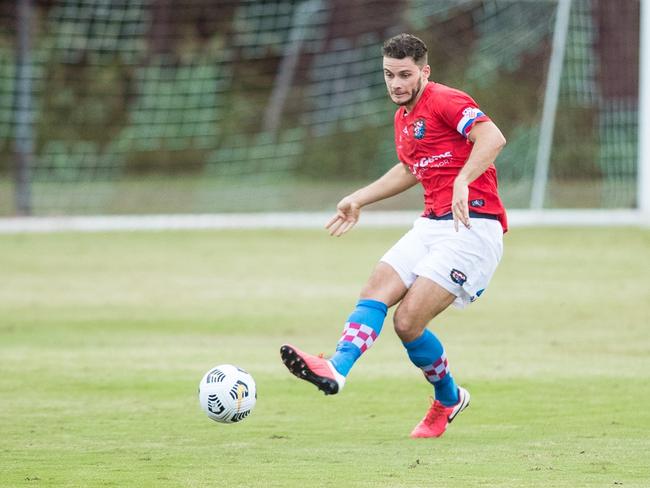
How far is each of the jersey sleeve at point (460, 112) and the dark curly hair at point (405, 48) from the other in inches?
10.3

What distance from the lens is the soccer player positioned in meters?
6.86

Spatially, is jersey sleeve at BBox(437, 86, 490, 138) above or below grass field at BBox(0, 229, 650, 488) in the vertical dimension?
above

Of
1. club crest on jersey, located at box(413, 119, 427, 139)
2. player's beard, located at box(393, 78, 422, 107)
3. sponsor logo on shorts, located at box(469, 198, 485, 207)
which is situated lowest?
sponsor logo on shorts, located at box(469, 198, 485, 207)

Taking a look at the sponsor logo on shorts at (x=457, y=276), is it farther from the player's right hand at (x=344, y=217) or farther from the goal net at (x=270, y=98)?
the goal net at (x=270, y=98)

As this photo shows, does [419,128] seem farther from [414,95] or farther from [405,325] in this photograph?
[405,325]

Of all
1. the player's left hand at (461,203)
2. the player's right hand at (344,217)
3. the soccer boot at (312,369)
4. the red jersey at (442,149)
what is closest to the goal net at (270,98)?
the player's right hand at (344,217)

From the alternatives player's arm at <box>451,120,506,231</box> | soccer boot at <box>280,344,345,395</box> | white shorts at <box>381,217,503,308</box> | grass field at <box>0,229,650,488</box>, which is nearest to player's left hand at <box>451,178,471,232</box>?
player's arm at <box>451,120,506,231</box>

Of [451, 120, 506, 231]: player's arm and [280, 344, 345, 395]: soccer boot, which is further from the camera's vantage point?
[451, 120, 506, 231]: player's arm

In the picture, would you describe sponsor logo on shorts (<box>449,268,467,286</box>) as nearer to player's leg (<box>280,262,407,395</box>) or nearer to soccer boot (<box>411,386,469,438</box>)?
player's leg (<box>280,262,407,395</box>)

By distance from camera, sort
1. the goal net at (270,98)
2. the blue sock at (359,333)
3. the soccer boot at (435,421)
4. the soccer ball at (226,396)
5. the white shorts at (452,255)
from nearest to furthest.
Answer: the blue sock at (359,333) < the soccer ball at (226,396) < the white shorts at (452,255) < the soccer boot at (435,421) < the goal net at (270,98)

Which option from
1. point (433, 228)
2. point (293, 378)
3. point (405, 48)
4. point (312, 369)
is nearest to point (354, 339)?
point (312, 369)

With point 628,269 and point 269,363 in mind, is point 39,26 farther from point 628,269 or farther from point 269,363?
point 269,363

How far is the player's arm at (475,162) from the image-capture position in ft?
21.6

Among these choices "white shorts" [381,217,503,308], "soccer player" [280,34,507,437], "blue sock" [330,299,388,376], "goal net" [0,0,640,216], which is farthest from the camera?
"goal net" [0,0,640,216]
